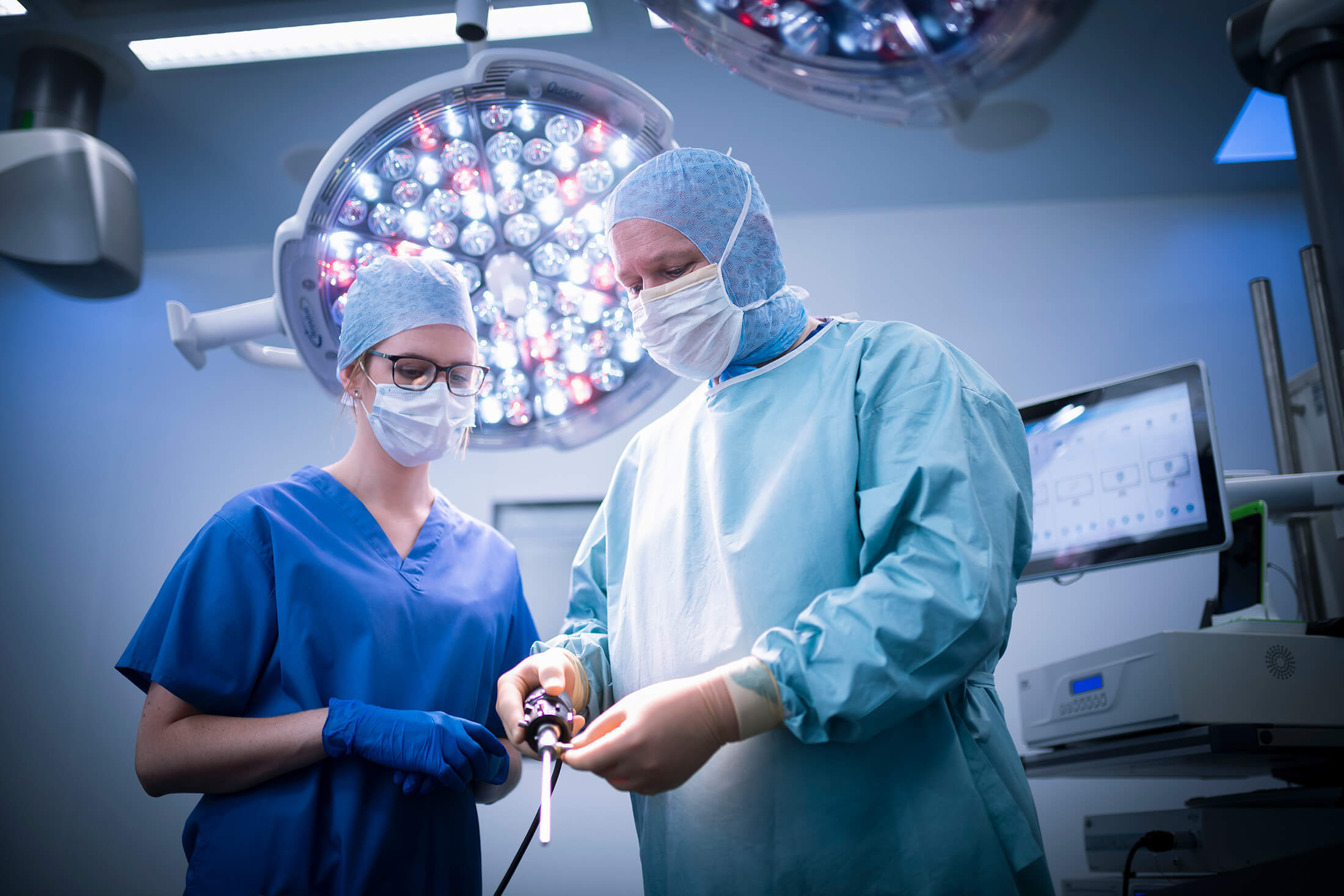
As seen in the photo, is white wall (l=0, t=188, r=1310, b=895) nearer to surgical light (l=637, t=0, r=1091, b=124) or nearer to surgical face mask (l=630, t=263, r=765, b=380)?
surgical face mask (l=630, t=263, r=765, b=380)

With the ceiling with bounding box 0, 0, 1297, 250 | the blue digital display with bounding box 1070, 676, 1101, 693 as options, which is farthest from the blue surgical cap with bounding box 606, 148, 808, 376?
the ceiling with bounding box 0, 0, 1297, 250

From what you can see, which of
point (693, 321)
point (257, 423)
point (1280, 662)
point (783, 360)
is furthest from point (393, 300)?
point (257, 423)

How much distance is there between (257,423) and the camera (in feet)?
9.66

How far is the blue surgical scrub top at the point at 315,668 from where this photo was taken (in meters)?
1.18

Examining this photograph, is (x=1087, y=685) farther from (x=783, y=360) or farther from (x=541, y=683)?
(x=541, y=683)

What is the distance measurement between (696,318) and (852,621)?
48 centimetres

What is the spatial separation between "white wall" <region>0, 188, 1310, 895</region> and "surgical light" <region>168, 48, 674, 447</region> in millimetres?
1287

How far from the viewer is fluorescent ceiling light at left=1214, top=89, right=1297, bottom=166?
2.65m

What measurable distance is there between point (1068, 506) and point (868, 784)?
1200 millimetres

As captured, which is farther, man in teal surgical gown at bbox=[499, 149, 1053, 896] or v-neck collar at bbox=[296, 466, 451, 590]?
v-neck collar at bbox=[296, 466, 451, 590]

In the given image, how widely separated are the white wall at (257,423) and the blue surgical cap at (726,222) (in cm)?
161

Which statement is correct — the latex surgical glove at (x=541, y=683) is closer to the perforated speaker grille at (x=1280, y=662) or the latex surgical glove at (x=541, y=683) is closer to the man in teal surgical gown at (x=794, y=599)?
the man in teal surgical gown at (x=794, y=599)

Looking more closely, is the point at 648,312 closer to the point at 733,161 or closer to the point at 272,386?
the point at 733,161

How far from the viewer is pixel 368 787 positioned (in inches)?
48.4
